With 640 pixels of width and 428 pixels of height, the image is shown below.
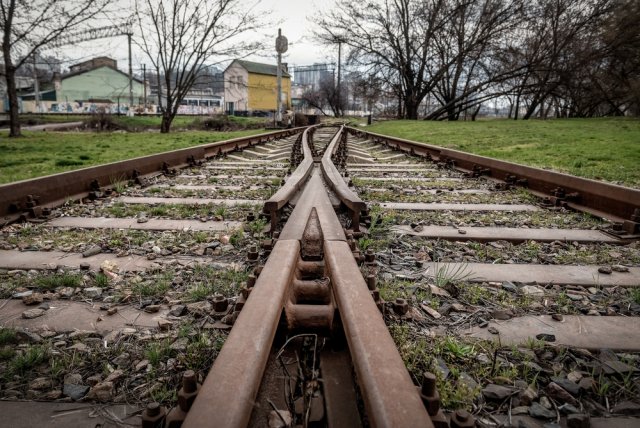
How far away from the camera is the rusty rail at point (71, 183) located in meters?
3.05

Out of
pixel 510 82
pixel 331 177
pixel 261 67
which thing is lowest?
pixel 331 177

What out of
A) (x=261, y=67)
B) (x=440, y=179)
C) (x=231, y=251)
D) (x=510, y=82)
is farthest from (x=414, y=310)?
(x=261, y=67)

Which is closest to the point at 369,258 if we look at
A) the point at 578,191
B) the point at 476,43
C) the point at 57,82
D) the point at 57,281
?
the point at 57,281

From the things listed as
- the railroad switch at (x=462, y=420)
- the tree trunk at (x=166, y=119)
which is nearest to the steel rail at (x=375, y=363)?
the railroad switch at (x=462, y=420)

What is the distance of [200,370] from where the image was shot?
1278 mm

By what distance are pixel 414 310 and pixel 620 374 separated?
0.71 meters

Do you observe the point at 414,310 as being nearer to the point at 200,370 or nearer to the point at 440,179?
the point at 200,370

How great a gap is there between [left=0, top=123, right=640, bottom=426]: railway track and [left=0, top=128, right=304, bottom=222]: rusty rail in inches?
1.0

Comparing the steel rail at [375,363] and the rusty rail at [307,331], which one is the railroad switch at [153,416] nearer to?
the rusty rail at [307,331]

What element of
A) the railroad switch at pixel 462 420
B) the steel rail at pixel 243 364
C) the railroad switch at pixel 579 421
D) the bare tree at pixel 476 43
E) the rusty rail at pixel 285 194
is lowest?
the railroad switch at pixel 579 421

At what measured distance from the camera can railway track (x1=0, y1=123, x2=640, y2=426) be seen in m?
1.07

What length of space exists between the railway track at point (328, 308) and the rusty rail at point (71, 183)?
25 mm

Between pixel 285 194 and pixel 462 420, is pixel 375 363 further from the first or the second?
pixel 285 194

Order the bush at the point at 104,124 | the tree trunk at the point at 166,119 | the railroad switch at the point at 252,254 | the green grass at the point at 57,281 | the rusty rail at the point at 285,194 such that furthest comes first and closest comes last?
the bush at the point at 104,124, the tree trunk at the point at 166,119, the rusty rail at the point at 285,194, the railroad switch at the point at 252,254, the green grass at the point at 57,281
